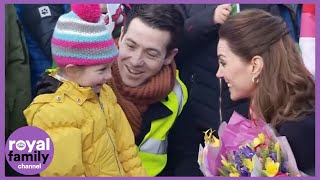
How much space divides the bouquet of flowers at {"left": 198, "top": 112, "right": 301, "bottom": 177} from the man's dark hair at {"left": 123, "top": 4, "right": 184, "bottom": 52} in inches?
13.3

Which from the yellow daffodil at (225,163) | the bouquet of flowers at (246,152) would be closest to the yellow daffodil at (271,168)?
the bouquet of flowers at (246,152)

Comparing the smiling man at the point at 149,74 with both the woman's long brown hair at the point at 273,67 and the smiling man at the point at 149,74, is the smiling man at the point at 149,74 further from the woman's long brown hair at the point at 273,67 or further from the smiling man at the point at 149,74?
the woman's long brown hair at the point at 273,67

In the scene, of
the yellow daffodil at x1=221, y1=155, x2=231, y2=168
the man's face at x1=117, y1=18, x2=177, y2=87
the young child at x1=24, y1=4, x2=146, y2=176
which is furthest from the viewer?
the man's face at x1=117, y1=18, x2=177, y2=87

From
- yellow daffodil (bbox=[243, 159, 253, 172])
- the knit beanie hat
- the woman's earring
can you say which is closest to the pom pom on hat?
the knit beanie hat

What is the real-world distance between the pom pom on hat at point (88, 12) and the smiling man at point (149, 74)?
0.22m

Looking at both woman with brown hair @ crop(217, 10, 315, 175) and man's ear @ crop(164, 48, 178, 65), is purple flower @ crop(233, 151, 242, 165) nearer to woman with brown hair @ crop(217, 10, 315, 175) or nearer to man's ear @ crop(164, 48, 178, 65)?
woman with brown hair @ crop(217, 10, 315, 175)

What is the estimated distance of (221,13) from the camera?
2.27 metres

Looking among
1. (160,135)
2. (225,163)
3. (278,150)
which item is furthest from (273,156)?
(160,135)

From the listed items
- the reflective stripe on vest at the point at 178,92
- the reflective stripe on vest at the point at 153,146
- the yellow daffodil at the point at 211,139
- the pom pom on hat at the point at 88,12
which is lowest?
the reflective stripe on vest at the point at 153,146

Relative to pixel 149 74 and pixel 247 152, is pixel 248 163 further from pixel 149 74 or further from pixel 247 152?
pixel 149 74

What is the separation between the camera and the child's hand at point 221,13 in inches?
89.0

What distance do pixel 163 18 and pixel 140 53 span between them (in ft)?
0.47

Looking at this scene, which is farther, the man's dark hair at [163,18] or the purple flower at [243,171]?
the man's dark hair at [163,18]

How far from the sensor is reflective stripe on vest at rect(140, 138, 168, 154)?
2.29m
